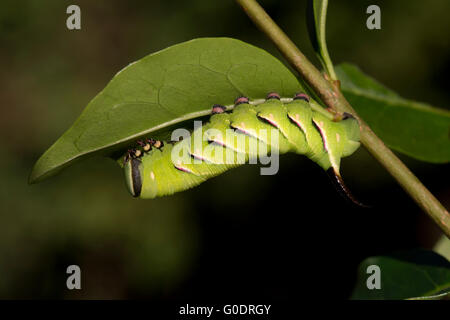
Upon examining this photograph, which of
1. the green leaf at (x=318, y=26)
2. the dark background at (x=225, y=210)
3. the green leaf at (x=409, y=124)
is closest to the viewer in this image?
the green leaf at (x=318, y=26)

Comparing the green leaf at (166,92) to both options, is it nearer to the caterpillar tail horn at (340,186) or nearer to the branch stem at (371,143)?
the branch stem at (371,143)

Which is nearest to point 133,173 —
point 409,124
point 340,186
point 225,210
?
point 340,186

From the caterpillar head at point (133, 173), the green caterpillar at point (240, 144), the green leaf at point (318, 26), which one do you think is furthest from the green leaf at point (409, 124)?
the caterpillar head at point (133, 173)

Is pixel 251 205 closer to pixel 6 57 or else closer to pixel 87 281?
pixel 87 281

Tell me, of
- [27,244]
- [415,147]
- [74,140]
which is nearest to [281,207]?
[27,244]

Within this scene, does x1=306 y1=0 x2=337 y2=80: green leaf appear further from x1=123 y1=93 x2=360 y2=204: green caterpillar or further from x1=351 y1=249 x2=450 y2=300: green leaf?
x1=351 y1=249 x2=450 y2=300: green leaf

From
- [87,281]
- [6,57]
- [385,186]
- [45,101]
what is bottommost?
[87,281]

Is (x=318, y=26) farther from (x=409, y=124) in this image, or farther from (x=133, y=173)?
(x=133, y=173)
